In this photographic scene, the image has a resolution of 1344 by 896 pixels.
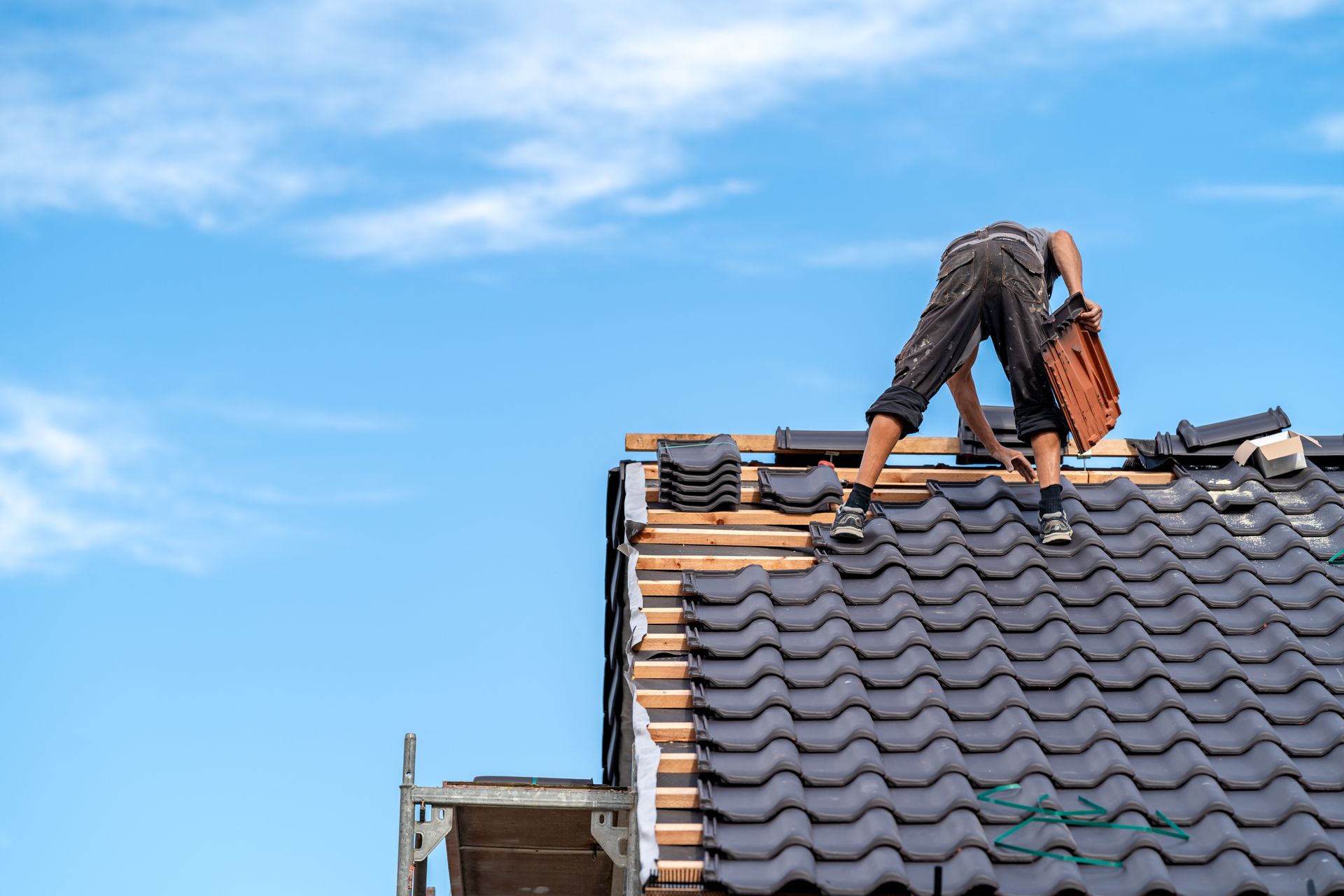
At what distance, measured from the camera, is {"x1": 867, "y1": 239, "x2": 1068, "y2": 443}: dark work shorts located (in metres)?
8.02

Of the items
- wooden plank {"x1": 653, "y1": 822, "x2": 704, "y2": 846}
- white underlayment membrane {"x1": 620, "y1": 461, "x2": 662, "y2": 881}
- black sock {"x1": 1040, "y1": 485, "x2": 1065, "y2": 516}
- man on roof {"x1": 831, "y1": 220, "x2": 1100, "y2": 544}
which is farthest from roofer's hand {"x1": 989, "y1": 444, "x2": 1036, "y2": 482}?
wooden plank {"x1": 653, "y1": 822, "x2": 704, "y2": 846}

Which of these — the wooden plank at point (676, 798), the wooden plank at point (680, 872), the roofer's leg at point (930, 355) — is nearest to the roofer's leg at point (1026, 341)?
the roofer's leg at point (930, 355)

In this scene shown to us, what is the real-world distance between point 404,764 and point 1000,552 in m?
3.11

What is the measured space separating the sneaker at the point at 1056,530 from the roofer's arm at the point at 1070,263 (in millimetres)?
1066

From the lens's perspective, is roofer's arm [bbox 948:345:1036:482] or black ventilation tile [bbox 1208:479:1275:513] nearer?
black ventilation tile [bbox 1208:479:1275:513]

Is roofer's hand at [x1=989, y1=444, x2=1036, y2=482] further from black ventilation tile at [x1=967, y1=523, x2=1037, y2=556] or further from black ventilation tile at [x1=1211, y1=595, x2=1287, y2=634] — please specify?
black ventilation tile at [x1=1211, y1=595, x2=1287, y2=634]

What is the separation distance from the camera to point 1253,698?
6.48 metres

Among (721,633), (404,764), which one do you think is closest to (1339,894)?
(721,633)

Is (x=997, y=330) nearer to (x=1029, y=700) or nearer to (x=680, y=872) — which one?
(x=1029, y=700)

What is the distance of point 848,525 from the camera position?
24.7 ft

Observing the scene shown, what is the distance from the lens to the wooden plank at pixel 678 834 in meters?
5.64

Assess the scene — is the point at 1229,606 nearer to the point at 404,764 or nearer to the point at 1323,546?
→ the point at 1323,546

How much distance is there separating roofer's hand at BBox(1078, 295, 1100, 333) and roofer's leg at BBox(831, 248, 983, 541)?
0.56m

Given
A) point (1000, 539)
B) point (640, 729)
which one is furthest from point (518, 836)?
point (1000, 539)
